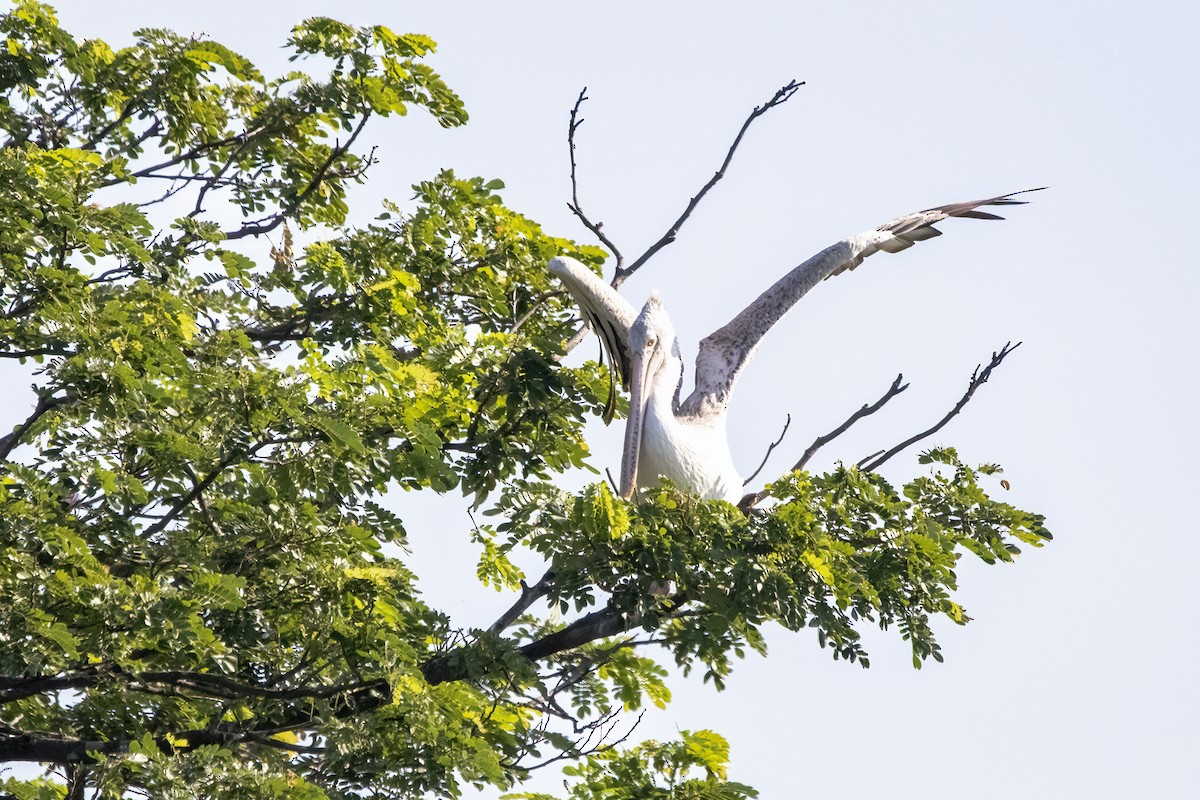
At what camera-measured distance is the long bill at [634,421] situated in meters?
8.92

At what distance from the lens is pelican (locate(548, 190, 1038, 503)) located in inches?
356

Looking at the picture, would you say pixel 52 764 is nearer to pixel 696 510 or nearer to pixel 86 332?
pixel 86 332

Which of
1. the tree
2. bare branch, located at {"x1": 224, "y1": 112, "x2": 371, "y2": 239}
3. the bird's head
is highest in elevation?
bare branch, located at {"x1": 224, "y1": 112, "x2": 371, "y2": 239}

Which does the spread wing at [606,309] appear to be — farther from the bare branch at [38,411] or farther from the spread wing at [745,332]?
the bare branch at [38,411]

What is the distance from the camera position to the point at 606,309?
9703 millimetres

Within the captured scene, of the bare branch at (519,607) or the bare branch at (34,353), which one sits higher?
the bare branch at (34,353)

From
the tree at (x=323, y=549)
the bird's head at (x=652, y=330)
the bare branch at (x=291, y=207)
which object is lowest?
the tree at (x=323, y=549)

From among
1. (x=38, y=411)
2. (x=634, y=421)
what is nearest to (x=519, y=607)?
(x=634, y=421)

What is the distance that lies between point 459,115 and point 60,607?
15.4 ft

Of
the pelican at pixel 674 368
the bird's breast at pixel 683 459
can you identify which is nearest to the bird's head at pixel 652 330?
the pelican at pixel 674 368

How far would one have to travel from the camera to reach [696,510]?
757 centimetres

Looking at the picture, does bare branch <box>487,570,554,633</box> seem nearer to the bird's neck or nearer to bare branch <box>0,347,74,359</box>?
the bird's neck

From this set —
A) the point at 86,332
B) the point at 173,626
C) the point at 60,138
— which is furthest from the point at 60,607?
the point at 60,138

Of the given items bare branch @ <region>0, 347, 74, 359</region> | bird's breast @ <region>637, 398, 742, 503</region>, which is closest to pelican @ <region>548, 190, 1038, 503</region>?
bird's breast @ <region>637, 398, 742, 503</region>
